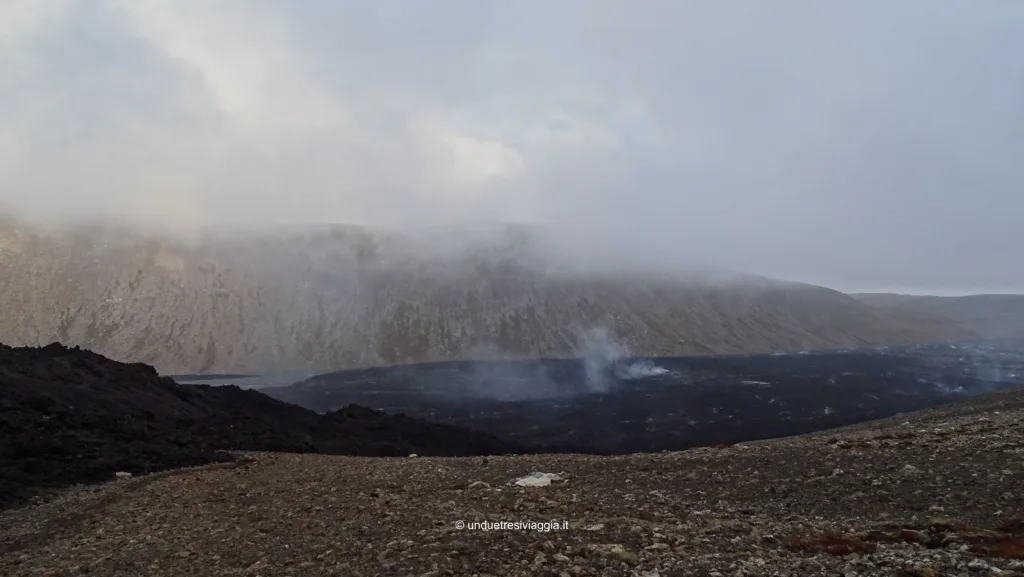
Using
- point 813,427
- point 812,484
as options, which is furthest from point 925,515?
point 813,427

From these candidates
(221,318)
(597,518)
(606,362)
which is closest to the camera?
(597,518)

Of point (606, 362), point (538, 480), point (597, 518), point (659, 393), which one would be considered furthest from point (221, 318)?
point (597, 518)

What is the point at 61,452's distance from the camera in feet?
89.7

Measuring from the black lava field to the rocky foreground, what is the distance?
41.8 meters

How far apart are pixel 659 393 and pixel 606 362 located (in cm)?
5508

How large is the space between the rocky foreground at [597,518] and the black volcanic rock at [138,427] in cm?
476

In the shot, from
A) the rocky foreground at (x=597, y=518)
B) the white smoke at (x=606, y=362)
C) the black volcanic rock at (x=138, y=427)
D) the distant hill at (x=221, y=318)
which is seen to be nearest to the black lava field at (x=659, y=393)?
the white smoke at (x=606, y=362)

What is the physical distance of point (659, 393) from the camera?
107m

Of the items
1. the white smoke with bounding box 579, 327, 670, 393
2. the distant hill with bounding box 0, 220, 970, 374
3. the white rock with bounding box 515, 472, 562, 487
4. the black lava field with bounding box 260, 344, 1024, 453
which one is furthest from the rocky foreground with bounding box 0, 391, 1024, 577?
the distant hill with bounding box 0, 220, 970, 374

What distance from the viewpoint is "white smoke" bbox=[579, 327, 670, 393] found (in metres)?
132

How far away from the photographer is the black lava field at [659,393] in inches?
2997

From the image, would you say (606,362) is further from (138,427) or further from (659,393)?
(138,427)

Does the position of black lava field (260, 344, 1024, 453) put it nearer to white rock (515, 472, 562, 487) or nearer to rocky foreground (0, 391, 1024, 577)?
white rock (515, 472, 562, 487)

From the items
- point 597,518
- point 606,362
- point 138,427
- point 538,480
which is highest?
point 597,518
